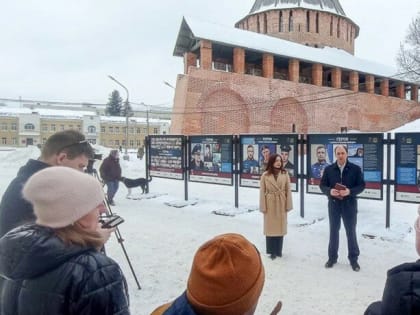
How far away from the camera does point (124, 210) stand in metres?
9.43

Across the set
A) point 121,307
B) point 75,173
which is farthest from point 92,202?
point 121,307

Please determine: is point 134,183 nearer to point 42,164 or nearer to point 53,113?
point 42,164

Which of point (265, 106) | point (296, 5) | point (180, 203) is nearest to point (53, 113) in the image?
point (296, 5)

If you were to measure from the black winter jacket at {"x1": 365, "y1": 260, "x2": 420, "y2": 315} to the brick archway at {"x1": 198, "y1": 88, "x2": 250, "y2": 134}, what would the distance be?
2363 cm

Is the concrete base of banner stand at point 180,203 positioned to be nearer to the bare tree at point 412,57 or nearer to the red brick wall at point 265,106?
the red brick wall at point 265,106

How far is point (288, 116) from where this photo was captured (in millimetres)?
30750

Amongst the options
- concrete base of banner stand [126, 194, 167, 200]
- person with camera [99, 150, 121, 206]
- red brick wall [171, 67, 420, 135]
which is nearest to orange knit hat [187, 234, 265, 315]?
person with camera [99, 150, 121, 206]

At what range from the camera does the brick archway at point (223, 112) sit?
83.4ft

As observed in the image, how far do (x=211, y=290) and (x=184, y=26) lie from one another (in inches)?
1108

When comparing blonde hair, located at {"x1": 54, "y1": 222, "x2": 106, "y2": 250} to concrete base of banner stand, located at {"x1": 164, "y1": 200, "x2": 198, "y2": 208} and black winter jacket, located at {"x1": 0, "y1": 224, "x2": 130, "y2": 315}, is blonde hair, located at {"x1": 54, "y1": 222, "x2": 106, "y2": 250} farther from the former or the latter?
concrete base of banner stand, located at {"x1": 164, "y1": 200, "x2": 198, "y2": 208}

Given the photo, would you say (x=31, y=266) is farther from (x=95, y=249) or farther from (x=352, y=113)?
(x=352, y=113)

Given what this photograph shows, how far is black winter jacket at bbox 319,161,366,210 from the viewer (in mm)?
5020

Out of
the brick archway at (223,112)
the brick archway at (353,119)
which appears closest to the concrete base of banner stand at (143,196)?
the brick archway at (223,112)

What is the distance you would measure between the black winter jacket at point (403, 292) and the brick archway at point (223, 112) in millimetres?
23633
